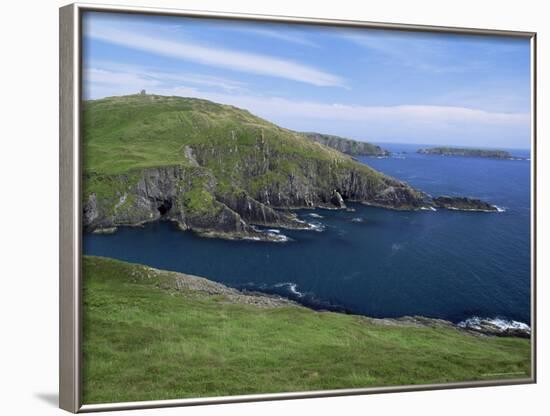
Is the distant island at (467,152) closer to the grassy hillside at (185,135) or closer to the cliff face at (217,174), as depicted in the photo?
the cliff face at (217,174)

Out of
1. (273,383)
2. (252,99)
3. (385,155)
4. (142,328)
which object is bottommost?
(273,383)

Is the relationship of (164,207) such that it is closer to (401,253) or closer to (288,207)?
(288,207)

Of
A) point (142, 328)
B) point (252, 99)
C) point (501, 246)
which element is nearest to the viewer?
point (142, 328)

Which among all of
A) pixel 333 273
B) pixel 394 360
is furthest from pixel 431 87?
pixel 394 360

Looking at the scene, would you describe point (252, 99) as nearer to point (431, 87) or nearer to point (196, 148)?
point (196, 148)

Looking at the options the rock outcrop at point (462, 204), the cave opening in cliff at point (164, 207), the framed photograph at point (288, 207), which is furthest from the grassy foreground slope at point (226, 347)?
the rock outcrop at point (462, 204)
